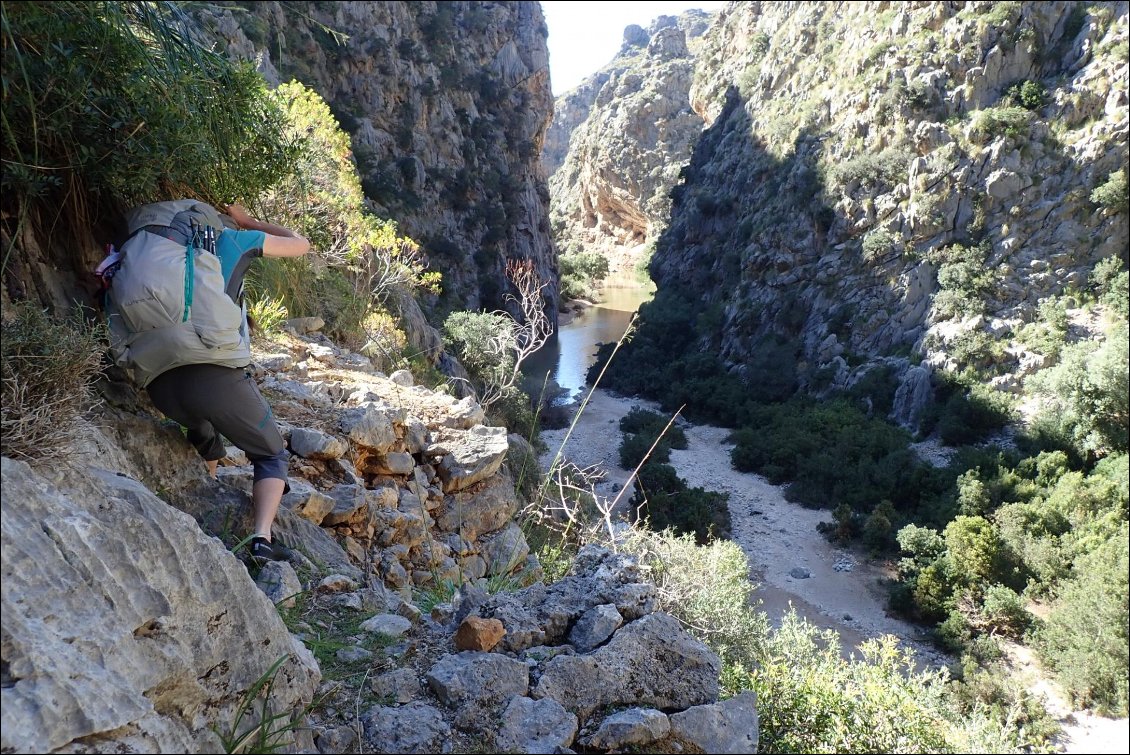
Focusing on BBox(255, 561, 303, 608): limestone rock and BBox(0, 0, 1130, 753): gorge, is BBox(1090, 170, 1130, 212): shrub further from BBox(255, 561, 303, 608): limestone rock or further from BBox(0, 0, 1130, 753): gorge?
BBox(255, 561, 303, 608): limestone rock

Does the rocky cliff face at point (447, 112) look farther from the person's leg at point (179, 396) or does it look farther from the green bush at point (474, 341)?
the person's leg at point (179, 396)

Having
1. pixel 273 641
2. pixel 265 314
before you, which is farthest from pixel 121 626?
pixel 265 314

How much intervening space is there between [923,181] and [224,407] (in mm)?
23959

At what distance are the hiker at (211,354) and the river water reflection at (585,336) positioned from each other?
16267mm

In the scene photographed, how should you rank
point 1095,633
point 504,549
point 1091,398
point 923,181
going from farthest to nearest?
1. point 923,181
2. point 1091,398
3. point 1095,633
4. point 504,549

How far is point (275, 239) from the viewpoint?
2527mm

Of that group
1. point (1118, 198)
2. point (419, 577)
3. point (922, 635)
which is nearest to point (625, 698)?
point (419, 577)

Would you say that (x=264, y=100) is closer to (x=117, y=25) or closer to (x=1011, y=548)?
(x=117, y=25)

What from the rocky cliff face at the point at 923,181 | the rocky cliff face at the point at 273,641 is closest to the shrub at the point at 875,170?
the rocky cliff face at the point at 923,181

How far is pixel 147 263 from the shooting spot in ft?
6.72

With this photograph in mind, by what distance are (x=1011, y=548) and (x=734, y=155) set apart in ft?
89.2

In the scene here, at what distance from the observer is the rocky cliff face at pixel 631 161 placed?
209 feet

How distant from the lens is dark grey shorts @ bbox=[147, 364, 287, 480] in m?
2.28

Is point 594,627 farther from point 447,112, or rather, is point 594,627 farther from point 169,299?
point 447,112
